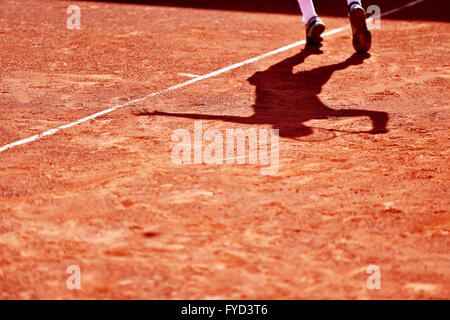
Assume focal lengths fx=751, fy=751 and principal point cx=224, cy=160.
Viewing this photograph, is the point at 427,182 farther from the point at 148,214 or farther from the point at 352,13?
the point at 352,13

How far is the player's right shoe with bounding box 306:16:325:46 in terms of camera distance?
7.76 meters

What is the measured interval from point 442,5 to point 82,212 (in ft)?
25.5

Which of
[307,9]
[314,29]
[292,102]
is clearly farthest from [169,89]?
A: [307,9]

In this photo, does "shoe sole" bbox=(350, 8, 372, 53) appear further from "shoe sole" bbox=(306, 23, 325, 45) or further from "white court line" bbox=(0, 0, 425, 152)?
"white court line" bbox=(0, 0, 425, 152)

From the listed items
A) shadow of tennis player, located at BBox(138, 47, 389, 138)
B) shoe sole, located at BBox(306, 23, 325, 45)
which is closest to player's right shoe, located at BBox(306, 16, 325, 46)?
shoe sole, located at BBox(306, 23, 325, 45)

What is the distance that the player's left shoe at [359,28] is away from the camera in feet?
24.4

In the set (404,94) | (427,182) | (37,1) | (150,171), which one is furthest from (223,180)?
(37,1)

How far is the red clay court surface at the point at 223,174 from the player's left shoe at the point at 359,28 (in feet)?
0.69

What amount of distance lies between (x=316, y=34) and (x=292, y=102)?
1.84 metres

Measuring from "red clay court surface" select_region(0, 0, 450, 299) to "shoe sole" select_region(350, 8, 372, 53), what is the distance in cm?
20

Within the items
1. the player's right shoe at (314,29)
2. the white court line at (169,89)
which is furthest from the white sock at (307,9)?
the white court line at (169,89)

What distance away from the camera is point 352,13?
293 inches

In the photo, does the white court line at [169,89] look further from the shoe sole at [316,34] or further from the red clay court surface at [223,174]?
the shoe sole at [316,34]
